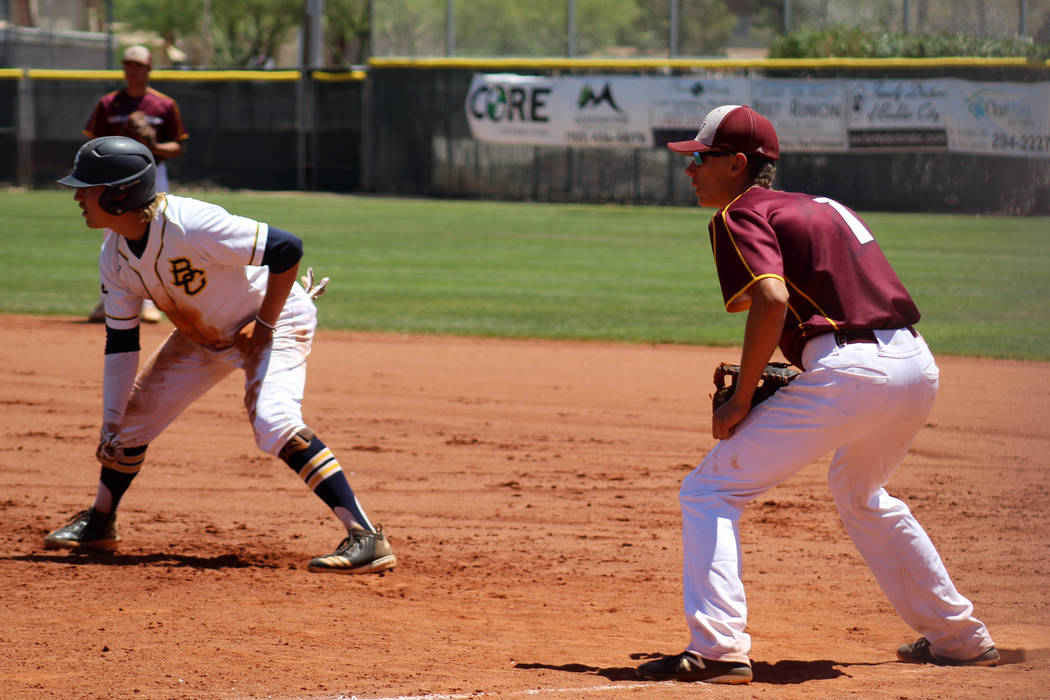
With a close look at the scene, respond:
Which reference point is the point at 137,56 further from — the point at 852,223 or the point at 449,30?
the point at 449,30

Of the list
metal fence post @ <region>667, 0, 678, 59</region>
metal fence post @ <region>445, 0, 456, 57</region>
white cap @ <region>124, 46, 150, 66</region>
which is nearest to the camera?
white cap @ <region>124, 46, 150, 66</region>

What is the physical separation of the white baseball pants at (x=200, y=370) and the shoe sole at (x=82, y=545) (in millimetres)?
495

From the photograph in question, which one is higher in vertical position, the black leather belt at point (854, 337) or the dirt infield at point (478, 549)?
the black leather belt at point (854, 337)

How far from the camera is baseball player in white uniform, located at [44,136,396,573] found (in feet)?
15.4

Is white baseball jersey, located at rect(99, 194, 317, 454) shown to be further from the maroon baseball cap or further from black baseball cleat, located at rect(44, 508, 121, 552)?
the maroon baseball cap

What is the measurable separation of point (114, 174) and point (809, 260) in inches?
103

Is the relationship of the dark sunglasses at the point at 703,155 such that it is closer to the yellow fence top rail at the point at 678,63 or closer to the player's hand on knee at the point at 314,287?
the player's hand on knee at the point at 314,287

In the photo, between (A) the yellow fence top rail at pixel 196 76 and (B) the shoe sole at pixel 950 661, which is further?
(A) the yellow fence top rail at pixel 196 76

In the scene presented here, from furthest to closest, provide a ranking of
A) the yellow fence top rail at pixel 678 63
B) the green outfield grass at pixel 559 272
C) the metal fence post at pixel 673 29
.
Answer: the metal fence post at pixel 673 29
the yellow fence top rail at pixel 678 63
the green outfield grass at pixel 559 272

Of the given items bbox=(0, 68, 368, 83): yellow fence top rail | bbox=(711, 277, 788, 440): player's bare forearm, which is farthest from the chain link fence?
bbox=(711, 277, 788, 440): player's bare forearm

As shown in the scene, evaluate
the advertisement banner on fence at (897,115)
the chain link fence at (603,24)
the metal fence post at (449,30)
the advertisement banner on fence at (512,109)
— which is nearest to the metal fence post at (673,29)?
the chain link fence at (603,24)

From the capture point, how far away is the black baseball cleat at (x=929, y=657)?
12.6 feet

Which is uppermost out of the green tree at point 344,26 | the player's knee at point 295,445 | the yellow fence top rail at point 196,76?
the green tree at point 344,26

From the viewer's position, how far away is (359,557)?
16.0ft
